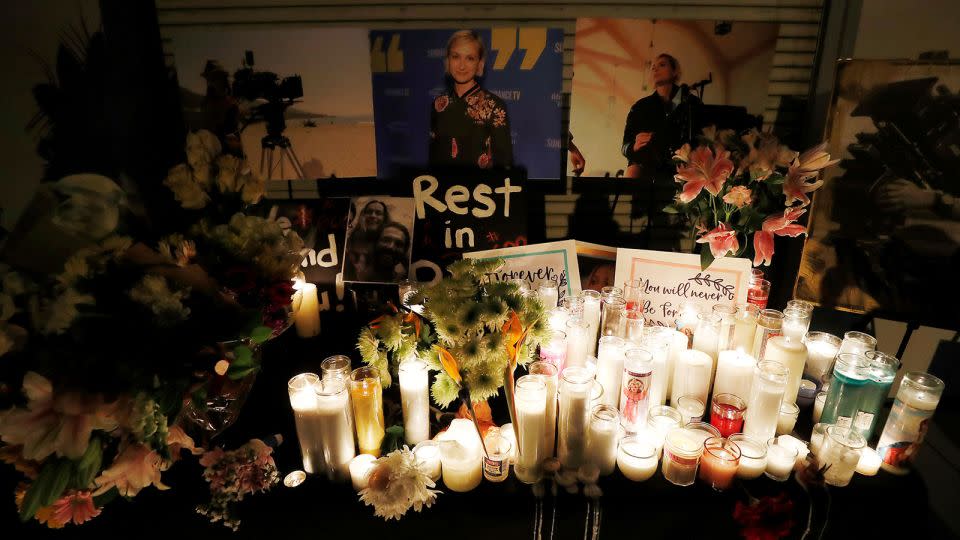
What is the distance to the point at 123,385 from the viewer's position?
0.90 meters

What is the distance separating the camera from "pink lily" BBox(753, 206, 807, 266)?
1.41m

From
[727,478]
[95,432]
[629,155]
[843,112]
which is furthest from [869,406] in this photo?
[95,432]

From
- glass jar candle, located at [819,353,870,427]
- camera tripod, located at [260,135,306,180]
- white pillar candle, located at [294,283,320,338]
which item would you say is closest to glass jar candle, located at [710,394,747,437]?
glass jar candle, located at [819,353,870,427]

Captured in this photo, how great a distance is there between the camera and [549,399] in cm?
120

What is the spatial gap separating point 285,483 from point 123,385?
0.47m

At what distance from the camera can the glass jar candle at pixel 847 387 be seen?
4.09ft

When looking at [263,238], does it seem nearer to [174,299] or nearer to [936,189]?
[174,299]

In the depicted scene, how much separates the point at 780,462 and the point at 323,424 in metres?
1.13

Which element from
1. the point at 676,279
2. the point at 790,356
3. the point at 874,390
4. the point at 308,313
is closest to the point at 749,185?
the point at 676,279

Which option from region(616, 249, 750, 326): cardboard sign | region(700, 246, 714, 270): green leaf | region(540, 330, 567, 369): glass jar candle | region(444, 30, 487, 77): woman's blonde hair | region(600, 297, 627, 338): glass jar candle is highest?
region(444, 30, 487, 77): woman's blonde hair

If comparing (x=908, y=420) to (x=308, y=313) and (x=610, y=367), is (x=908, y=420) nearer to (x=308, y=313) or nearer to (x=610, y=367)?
(x=610, y=367)

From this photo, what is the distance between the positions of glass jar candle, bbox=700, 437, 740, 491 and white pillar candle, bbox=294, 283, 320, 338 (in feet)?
4.23

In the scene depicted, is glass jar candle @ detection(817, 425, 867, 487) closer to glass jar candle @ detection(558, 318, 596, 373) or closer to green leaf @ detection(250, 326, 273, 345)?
glass jar candle @ detection(558, 318, 596, 373)

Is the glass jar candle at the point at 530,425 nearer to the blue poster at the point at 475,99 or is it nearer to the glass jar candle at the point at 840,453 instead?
the glass jar candle at the point at 840,453
